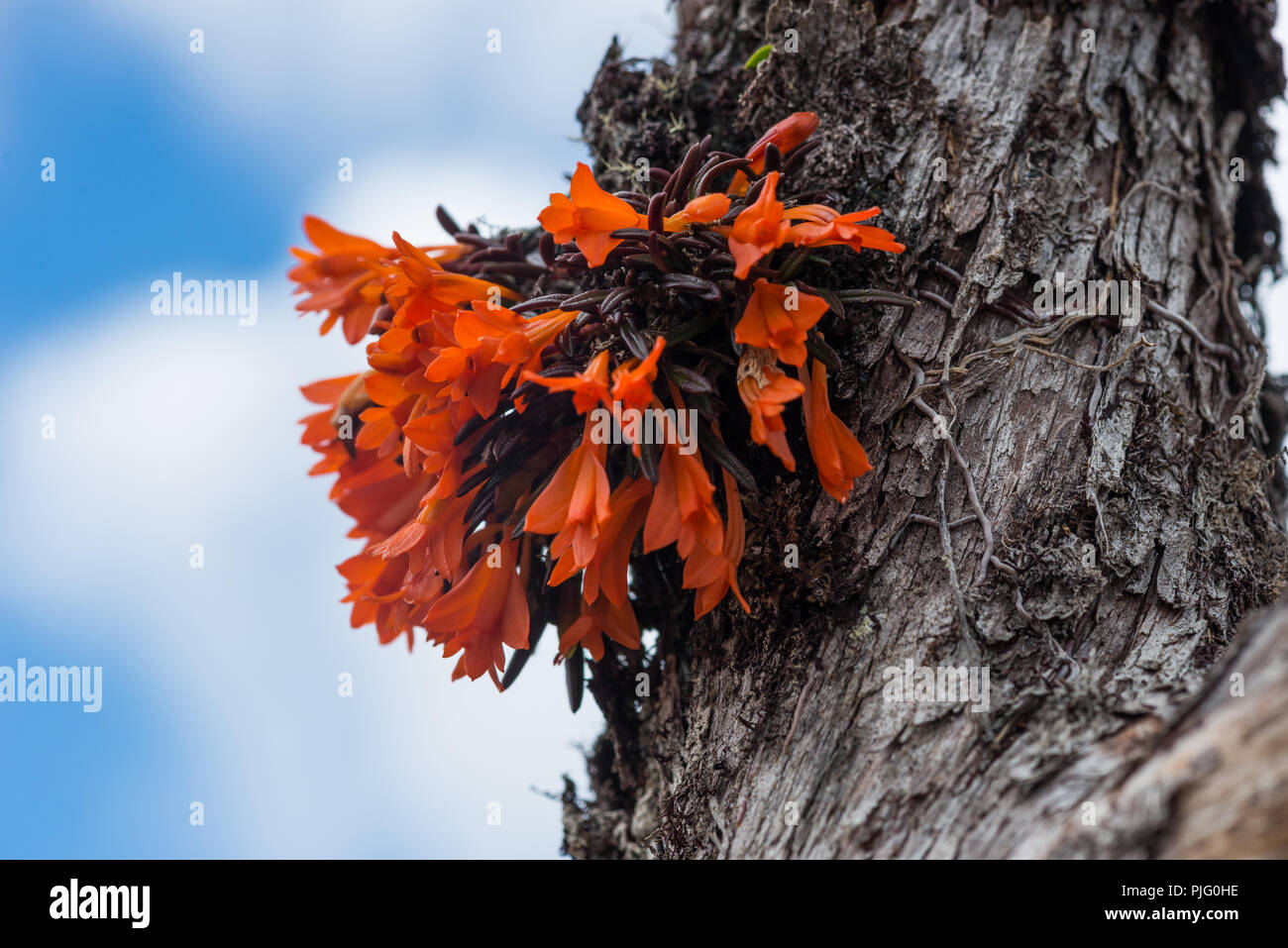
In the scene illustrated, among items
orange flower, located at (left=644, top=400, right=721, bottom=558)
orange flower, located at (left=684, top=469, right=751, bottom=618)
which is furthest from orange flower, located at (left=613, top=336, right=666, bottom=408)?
orange flower, located at (left=684, top=469, right=751, bottom=618)

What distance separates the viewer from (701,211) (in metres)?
2.08

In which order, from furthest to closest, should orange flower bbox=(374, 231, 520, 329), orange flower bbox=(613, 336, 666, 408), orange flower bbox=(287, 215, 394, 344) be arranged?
orange flower bbox=(287, 215, 394, 344) → orange flower bbox=(374, 231, 520, 329) → orange flower bbox=(613, 336, 666, 408)

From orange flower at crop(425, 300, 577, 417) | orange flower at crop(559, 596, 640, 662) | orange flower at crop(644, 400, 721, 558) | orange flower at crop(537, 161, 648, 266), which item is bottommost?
orange flower at crop(559, 596, 640, 662)

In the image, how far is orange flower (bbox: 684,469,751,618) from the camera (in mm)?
2012

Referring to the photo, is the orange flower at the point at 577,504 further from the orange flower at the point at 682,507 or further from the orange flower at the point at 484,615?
the orange flower at the point at 484,615

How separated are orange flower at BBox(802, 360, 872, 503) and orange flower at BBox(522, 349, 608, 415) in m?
0.46

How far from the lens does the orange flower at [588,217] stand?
202 centimetres

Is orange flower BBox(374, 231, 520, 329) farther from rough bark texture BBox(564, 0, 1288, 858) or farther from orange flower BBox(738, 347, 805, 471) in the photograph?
rough bark texture BBox(564, 0, 1288, 858)
